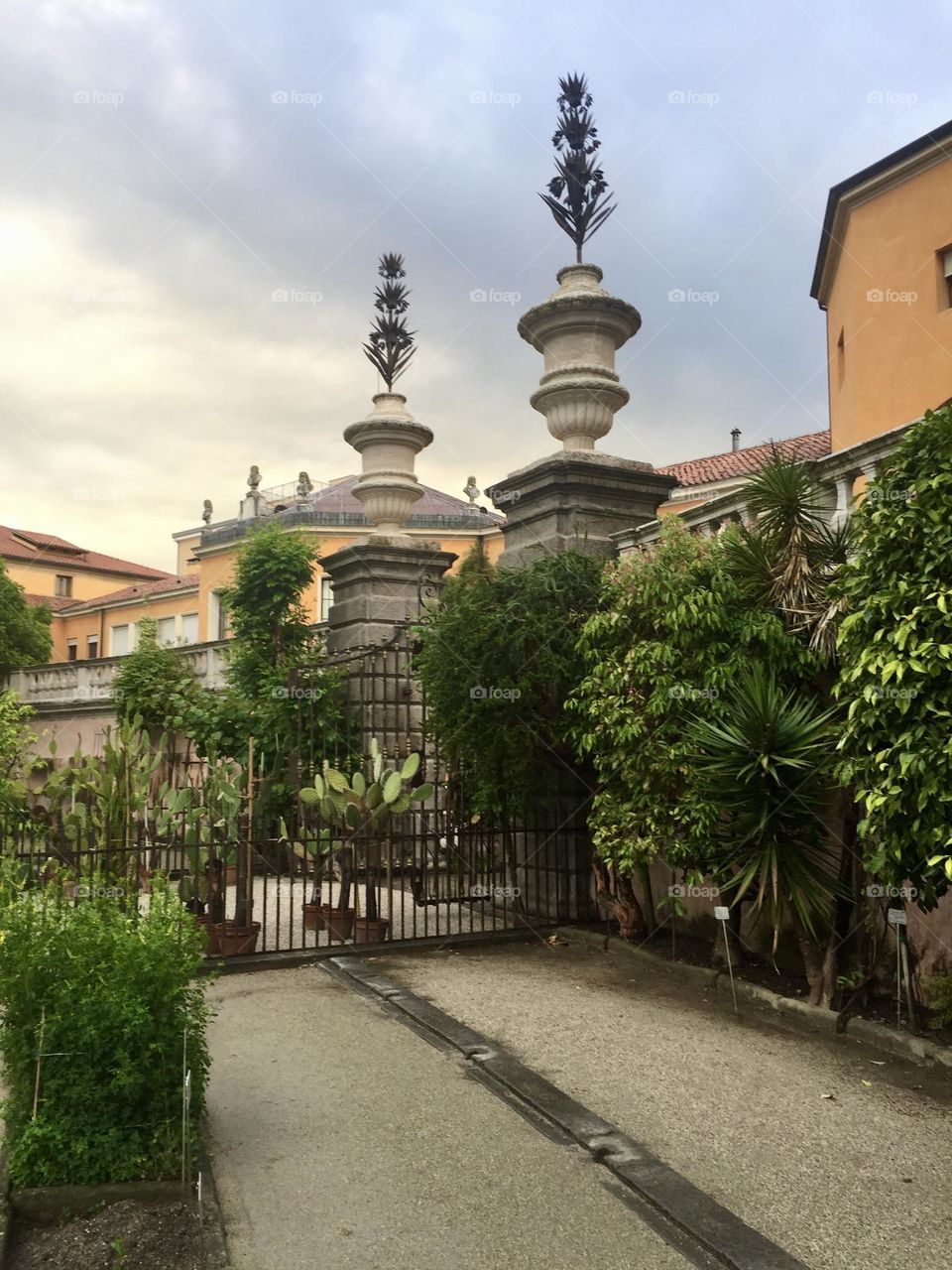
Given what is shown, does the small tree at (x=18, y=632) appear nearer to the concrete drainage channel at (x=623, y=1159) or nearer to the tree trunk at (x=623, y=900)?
the tree trunk at (x=623, y=900)

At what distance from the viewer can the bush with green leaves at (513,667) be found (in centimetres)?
811

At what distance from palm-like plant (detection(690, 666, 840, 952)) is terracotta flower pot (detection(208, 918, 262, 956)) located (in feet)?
12.5

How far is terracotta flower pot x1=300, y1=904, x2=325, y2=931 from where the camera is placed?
8705 mm

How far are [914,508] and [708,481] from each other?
24588mm

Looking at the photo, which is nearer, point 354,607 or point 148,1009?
point 148,1009

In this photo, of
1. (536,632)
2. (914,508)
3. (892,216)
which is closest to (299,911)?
(536,632)

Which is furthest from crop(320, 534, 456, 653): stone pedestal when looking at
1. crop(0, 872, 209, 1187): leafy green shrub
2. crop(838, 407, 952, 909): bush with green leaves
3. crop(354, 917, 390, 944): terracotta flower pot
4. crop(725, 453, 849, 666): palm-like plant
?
crop(0, 872, 209, 1187): leafy green shrub

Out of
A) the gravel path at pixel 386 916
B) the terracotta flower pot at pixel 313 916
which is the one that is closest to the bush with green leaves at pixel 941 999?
the gravel path at pixel 386 916

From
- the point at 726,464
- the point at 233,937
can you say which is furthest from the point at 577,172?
the point at 726,464

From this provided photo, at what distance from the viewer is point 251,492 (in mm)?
44375

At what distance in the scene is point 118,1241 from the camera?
355 cm

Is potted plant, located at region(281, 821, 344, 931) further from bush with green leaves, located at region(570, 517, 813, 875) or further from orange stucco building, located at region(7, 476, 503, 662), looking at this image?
orange stucco building, located at region(7, 476, 503, 662)

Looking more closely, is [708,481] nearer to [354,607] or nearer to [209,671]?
[209,671]

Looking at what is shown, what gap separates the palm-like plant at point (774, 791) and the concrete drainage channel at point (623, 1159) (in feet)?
5.73
